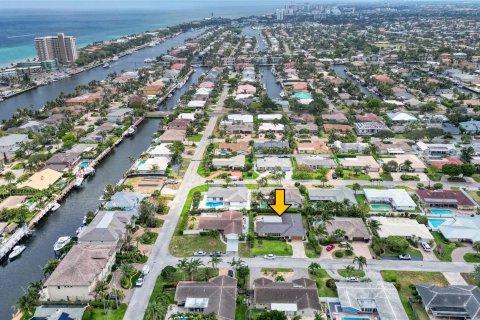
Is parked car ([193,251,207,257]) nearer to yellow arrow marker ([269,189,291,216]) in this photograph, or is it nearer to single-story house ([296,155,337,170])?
yellow arrow marker ([269,189,291,216])

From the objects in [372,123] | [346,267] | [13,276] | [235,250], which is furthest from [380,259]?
[372,123]

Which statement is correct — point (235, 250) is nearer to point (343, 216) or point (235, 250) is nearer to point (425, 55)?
point (343, 216)

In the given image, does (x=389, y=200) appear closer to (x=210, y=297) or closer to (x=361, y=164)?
(x=361, y=164)

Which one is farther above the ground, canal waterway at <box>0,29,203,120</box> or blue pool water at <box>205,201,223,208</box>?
blue pool water at <box>205,201,223,208</box>

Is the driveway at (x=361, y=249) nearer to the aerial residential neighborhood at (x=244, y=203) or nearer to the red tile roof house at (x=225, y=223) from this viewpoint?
the aerial residential neighborhood at (x=244, y=203)

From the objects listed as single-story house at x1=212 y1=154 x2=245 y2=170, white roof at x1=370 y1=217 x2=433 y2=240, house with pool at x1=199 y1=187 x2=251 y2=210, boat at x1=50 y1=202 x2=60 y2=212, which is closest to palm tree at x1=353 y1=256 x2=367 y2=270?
white roof at x1=370 y1=217 x2=433 y2=240

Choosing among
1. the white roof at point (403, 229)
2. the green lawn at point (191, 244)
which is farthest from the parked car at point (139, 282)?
the white roof at point (403, 229)

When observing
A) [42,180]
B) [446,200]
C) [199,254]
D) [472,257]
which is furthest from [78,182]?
[472,257]
